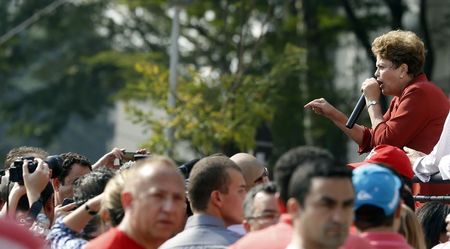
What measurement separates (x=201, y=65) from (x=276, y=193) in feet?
92.4

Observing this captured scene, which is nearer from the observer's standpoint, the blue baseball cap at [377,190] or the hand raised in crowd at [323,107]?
the blue baseball cap at [377,190]

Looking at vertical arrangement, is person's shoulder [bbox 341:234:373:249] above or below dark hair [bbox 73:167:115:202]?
below

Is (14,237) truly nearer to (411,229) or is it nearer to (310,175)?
(310,175)

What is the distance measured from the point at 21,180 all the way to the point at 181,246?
98.4 inches

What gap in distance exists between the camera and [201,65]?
3597 centimetres

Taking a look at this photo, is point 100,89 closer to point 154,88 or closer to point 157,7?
point 157,7

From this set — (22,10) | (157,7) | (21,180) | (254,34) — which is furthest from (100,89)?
(21,180)

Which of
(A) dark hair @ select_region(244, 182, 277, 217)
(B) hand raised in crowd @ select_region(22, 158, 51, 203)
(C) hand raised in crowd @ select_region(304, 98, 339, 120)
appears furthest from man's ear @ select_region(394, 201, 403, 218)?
(B) hand raised in crowd @ select_region(22, 158, 51, 203)

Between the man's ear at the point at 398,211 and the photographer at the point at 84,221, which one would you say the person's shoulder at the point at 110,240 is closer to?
the photographer at the point at 84,221

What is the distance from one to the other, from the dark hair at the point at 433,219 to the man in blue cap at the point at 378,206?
2835 millimetres

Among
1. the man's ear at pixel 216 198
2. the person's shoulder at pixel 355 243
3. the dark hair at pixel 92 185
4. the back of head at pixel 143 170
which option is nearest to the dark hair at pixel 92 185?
the dark hair at pixel 92 185

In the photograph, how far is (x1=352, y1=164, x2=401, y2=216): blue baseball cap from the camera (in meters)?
7.23

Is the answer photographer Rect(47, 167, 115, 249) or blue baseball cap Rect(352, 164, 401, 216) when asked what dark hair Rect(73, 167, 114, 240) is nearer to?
photographer Rect(47, 167, 115, 249)

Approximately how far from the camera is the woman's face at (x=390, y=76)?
10.4 m
